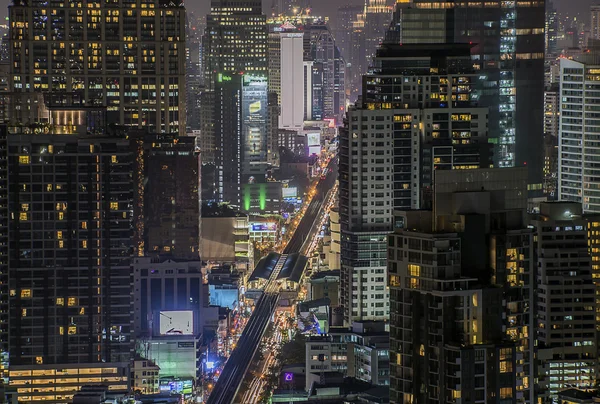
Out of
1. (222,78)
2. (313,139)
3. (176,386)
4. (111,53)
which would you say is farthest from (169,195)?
(313,139)

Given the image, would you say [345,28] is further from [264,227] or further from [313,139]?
[264,227]

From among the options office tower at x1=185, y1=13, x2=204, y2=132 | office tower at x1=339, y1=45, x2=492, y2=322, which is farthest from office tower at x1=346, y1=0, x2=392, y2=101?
office tower at x1=339, y1=45, x2=492, y2=322

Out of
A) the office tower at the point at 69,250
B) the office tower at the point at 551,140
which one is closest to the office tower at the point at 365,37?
the office tower at the point at 551,140

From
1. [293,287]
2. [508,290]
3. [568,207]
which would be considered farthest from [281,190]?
[508,290]

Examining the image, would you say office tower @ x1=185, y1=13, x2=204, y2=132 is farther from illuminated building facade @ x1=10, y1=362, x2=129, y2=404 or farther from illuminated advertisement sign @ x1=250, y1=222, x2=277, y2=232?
illuminated building facade @ x1=10, y1=362, x2=129, y2=404

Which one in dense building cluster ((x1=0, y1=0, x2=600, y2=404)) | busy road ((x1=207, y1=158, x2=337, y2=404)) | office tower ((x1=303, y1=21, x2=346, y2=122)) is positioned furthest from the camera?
office tower ((x1=303, y1=21, x2=346, y2=122))

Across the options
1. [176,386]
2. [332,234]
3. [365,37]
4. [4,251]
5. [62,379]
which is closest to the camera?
[62,379]

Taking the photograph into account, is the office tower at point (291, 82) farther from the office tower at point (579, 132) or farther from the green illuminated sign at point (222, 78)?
the office tower at point (579, 132)
